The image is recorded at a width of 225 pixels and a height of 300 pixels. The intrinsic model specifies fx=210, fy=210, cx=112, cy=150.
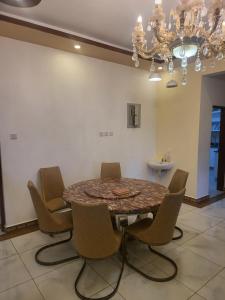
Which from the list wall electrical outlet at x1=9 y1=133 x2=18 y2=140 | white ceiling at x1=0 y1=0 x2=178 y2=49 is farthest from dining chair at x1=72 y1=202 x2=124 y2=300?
white ceiling at x1=0 y1=0 x2=178 y2=49


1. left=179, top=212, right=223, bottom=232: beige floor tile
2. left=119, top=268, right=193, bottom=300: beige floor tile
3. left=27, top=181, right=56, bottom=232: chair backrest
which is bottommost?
left=119, top=268, right=193, bottom=300: beige floor tile

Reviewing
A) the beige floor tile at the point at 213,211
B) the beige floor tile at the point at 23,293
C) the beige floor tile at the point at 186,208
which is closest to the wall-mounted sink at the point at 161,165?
the beige floor tile at the point at 186,208

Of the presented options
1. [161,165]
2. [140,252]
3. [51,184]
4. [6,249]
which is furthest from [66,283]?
[161,165]

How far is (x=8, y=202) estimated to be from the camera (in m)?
3.10

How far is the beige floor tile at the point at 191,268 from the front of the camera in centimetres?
214

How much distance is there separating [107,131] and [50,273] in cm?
254

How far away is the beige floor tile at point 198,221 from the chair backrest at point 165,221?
4.56ft

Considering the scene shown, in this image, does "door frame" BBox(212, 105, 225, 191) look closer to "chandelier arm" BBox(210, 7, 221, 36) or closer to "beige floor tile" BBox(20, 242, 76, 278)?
"chandelier arm" BBox(210, 7, 221, 36)

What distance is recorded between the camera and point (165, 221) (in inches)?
81.8

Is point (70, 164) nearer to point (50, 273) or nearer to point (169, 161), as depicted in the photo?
point (50, 273)

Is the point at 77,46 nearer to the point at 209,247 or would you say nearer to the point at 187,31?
the point at 187,31

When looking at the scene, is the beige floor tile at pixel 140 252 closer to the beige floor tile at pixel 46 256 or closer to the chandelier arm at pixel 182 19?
the beige floor tile at pixel 46 256

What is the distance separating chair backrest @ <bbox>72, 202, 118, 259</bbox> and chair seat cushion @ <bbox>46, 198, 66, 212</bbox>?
1.07 metres

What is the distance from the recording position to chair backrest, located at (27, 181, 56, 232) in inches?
88.7
